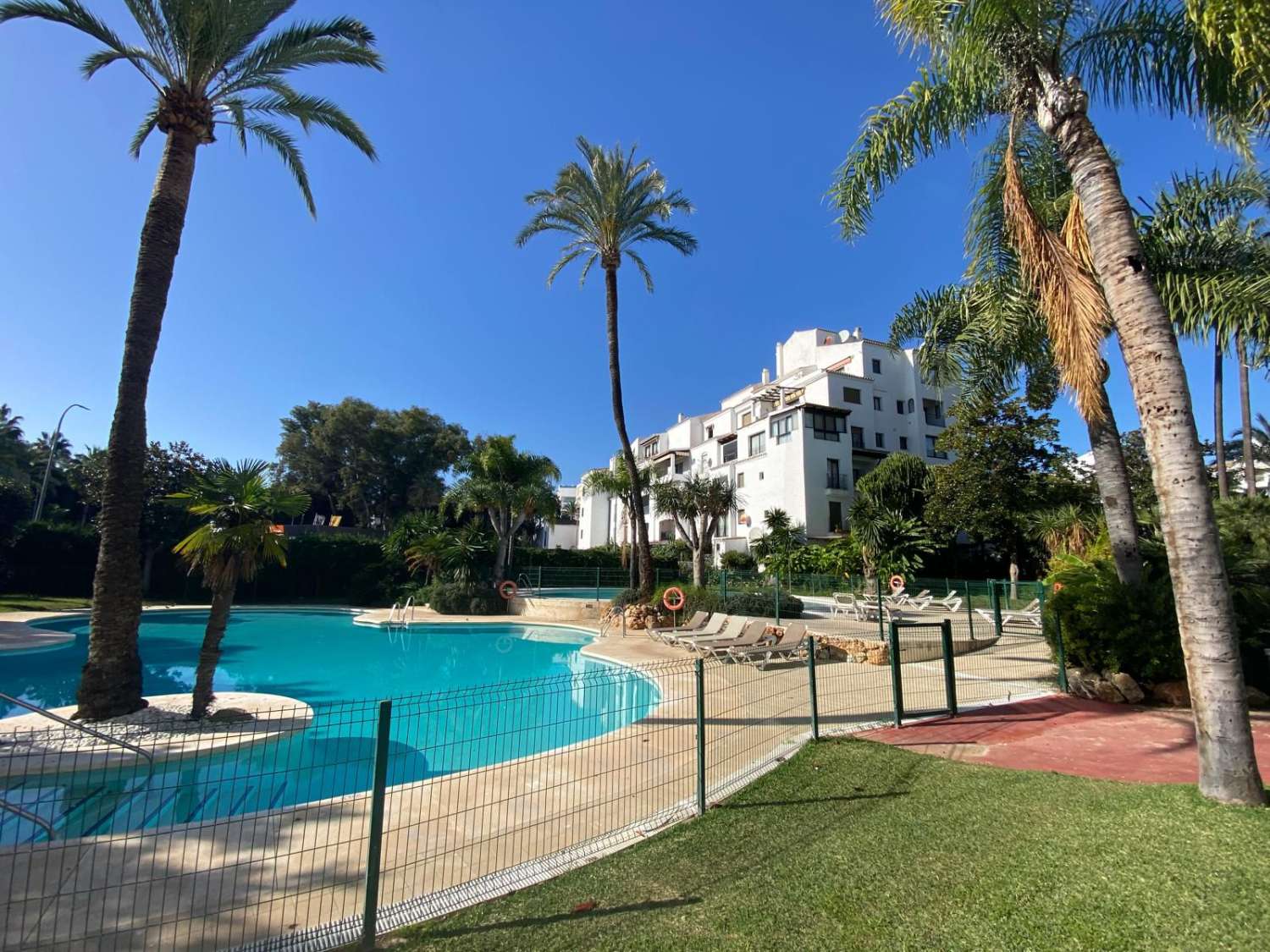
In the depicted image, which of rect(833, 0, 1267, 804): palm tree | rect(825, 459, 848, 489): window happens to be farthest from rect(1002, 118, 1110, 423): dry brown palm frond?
rect(825, 459, 848, 489): window

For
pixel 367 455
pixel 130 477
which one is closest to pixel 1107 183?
pixel 130 477

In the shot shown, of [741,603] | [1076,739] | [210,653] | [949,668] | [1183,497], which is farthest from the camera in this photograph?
[741,603]

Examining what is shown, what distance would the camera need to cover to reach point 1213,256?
998 centimetres

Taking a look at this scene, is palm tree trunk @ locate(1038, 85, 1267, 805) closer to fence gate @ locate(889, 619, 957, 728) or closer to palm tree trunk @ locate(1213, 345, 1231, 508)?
fence gate @ locate(889, 619, 957, 728)

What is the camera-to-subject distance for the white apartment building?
35844 millimetres

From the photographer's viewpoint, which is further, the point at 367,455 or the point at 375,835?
the point at 367,455

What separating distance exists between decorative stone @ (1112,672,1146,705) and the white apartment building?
25747mm

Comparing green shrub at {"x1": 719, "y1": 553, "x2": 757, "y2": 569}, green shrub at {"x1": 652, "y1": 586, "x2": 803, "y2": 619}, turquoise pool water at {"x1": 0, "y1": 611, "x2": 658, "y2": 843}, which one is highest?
green shrub at {"x1": 719, "y1": 553, "x2": 757, "y2": 569}

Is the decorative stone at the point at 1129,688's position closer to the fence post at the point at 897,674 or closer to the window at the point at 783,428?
the fence post at the point at 897,674

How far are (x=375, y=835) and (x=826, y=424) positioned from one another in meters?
36.3

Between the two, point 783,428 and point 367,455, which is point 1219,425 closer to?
point 783,428

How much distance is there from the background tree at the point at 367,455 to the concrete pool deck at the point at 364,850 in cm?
4451

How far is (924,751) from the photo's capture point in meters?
6.58

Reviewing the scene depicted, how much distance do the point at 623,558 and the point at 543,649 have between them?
1433cm
